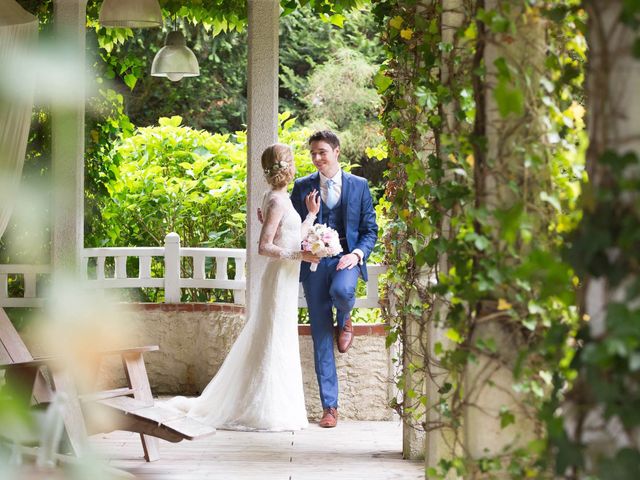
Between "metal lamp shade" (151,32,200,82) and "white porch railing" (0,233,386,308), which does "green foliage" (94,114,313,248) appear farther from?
"metal lamp shade" (151,32,200,82)

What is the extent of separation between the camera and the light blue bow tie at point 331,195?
6832 millimetres

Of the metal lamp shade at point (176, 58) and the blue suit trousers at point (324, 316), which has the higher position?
the metal lamp shade at point (176, 58)

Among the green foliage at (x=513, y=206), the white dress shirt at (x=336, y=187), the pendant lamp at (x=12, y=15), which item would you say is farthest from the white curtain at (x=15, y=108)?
the green foliage at (x=513, y=206)

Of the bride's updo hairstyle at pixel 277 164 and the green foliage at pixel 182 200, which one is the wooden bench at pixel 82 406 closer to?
the bride's updo hairstyle at pixel 277 164

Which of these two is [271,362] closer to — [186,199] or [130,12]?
[130,12]

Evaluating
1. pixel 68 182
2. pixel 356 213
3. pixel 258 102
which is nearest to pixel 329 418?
pixel 356 213

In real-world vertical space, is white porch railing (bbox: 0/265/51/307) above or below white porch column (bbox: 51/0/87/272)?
below

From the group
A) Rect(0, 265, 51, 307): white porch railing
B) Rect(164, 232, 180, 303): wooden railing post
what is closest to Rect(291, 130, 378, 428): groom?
Rect(164, 232, 180, 303): wooden railing post

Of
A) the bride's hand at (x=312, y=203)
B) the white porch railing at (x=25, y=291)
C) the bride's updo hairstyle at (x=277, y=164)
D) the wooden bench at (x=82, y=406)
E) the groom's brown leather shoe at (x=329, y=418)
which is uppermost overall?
the bride's updo hairstyle at (x=277, y=164)

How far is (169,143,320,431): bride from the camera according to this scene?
21.7 feet

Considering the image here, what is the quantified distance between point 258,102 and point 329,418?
2.19 m

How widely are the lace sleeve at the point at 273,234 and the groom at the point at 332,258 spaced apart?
29 cm

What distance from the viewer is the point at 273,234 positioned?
6.64 m

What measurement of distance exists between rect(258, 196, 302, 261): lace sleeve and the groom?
0.29 metres
